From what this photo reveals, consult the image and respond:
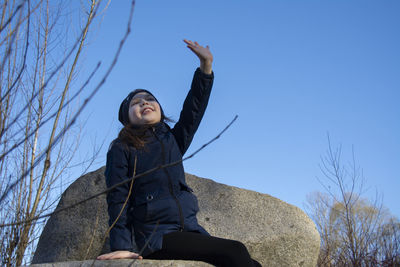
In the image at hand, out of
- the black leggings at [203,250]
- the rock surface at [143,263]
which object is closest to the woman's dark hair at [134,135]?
the black leggings at [203,250]

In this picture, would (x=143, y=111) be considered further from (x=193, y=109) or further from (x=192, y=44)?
(x=192, y=44)

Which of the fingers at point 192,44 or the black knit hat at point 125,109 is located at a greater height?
the fingers at point 192,44

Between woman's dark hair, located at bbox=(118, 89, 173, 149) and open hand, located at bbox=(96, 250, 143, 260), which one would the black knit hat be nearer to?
woman's dark hair, located at bbox=(118, 89, 173, 149)

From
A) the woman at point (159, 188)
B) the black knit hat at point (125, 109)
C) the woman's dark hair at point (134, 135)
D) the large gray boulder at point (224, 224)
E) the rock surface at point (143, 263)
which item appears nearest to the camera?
the rock surface at point (143, 263)

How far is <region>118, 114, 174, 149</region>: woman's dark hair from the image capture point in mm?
2492

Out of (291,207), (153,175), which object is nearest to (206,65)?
(153,175)

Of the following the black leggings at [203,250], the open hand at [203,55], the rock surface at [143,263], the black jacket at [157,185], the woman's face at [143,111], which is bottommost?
the rock surface at [143,263]

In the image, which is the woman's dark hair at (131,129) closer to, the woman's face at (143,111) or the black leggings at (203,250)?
the woman's face at (143,111)

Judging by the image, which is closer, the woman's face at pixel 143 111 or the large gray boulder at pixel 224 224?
the woman's face at pixel 143 111

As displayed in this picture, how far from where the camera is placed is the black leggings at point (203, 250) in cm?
209

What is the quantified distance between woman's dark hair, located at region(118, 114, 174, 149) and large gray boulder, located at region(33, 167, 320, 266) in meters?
1.08

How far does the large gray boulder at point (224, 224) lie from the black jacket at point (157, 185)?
108 centimetres

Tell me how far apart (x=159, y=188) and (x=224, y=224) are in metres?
1.34

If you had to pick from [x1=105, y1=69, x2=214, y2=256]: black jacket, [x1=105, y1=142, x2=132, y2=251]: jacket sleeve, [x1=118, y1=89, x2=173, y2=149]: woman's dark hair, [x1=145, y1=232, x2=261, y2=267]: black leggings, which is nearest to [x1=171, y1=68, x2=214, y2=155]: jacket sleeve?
[x1=105, y1=69, x2=214, y2=256]: black jacket
